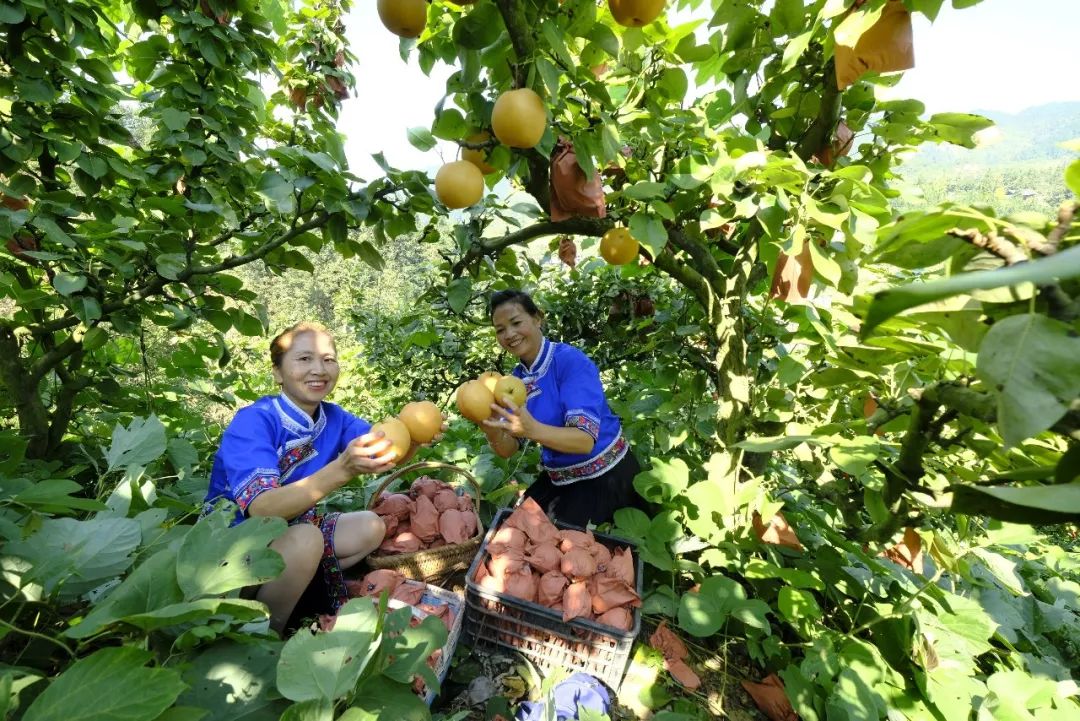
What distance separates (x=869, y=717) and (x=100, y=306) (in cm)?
249

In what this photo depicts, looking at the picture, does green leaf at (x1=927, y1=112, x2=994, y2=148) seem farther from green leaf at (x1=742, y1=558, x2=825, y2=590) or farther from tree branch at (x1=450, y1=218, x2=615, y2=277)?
green leaf at (x1=742, y1=558, x2=825, y2=590)

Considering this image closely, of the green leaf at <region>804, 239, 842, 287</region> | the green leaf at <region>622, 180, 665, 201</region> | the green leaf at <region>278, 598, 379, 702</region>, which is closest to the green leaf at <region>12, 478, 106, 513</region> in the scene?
the green leaf at <region>278, 598, 379, 702</region>

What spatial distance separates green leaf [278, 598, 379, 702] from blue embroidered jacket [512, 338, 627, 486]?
163cm

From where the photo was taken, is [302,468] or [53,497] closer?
[53,497]

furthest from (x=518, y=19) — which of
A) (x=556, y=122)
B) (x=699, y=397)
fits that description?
(x=699, y=397)

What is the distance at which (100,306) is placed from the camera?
171 centimetres

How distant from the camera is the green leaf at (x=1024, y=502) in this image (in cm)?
35

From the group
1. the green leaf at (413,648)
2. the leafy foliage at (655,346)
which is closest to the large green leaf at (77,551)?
the leafy foliage at (655,346)

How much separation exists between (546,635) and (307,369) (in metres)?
1.23

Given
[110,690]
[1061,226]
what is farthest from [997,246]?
[110,690]

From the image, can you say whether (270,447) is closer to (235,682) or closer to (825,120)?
(235,682)

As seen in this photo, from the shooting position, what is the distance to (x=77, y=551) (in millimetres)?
732

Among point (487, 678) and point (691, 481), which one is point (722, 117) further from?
point (487, 678)

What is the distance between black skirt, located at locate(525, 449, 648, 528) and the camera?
2.42 m
